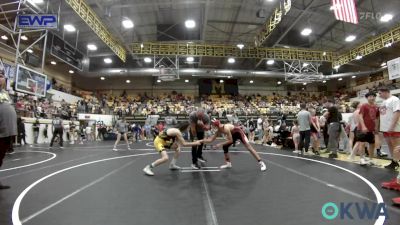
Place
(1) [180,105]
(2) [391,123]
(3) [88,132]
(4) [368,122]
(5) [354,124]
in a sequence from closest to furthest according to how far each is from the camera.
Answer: (2) [391,123] → (4) [368,122] → (5) [354,124] → (3) [88,132] → (1) [180,105]

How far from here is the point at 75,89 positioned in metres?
31.4

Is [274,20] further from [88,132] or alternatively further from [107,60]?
[107,60]

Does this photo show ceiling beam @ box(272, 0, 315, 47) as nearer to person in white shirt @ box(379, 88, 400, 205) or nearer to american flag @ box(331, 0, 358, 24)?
american flag @ box(331, 0, 358, 24)

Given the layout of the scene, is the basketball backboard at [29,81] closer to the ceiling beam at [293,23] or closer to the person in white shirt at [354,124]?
the person in white shirt at [354,124]

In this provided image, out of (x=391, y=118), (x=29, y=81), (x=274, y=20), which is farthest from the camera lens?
(x=274, y=20)

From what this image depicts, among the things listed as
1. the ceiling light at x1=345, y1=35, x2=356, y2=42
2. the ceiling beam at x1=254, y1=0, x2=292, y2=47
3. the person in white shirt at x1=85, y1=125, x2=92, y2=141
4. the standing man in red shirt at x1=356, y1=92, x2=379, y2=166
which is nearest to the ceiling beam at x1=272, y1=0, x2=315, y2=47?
the ceiling beam at x1=254, y1=0, x2=292, y2=47

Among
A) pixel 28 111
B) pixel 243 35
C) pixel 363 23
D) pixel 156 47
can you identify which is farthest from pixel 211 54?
pixel 28 111

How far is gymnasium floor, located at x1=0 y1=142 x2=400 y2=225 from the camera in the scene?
111 inches

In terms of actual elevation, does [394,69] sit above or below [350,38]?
below

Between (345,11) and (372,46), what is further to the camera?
(372,46)

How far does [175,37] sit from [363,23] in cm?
1391

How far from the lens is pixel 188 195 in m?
3.74

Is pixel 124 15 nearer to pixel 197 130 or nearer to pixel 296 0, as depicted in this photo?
pixel 296 0

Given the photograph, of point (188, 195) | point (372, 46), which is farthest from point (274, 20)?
point (188, 195)
